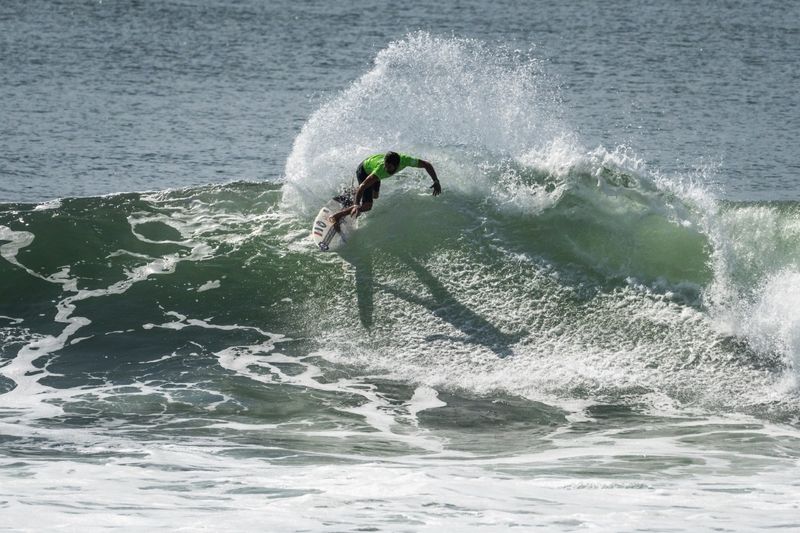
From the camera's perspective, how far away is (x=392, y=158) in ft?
47.7

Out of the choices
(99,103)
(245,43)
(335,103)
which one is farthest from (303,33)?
(335,103)

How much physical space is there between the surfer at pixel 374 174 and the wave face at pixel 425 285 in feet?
2.49

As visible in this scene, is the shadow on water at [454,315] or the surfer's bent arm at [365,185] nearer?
the shadow on water at [454,315]

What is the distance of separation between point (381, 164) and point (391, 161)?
0.63 meters

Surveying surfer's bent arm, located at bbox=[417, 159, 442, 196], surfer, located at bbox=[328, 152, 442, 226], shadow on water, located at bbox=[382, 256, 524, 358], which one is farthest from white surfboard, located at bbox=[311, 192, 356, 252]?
surfer's bent arm, located at bbox=[417, 159, 442, 196]

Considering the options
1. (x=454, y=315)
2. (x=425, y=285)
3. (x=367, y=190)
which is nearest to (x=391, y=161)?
(x=367, y=190)

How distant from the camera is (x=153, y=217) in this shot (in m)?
17.9

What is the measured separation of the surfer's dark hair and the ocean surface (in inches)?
68.8

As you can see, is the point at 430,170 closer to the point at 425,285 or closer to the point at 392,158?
the point at 392,158

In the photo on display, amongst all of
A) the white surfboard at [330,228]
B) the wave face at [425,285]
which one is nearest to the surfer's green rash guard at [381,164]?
the white surfboard at [330,228]

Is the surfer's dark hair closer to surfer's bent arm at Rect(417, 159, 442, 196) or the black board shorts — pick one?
surfer's bent arm at Rect(417, 159, 442, 196)

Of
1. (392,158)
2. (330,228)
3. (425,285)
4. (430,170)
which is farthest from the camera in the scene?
(330,228)

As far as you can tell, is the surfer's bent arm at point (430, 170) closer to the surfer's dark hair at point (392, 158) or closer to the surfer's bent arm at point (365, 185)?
the surfer's dark hair at point (392, 158)

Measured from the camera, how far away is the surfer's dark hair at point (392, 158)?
14523 mm
